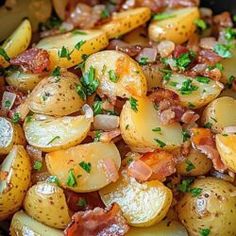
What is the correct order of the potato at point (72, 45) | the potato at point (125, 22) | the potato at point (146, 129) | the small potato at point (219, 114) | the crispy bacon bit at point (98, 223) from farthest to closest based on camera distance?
the potato at point (125, 22) < the potato at point (72, 45) < the small potato at point (219, 114) < the potato at point (146, 129) < the crispy bacon bit at point (98, 223)

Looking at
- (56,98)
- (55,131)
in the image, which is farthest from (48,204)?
(56,98)

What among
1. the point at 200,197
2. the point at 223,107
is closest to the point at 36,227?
the point at 200,197

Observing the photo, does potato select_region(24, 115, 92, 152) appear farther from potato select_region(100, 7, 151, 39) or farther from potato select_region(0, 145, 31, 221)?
potato select_region(100, 7, 151, 39)

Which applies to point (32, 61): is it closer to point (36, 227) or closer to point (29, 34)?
point (29, 34)

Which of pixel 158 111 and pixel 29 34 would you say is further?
pixel 29 34

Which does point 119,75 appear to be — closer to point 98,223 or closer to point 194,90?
point 194,90

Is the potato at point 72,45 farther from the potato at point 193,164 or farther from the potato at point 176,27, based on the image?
the potato at point 193,164

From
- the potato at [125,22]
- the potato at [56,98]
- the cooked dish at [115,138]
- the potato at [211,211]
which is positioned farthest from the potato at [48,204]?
the potato at [125,22]
